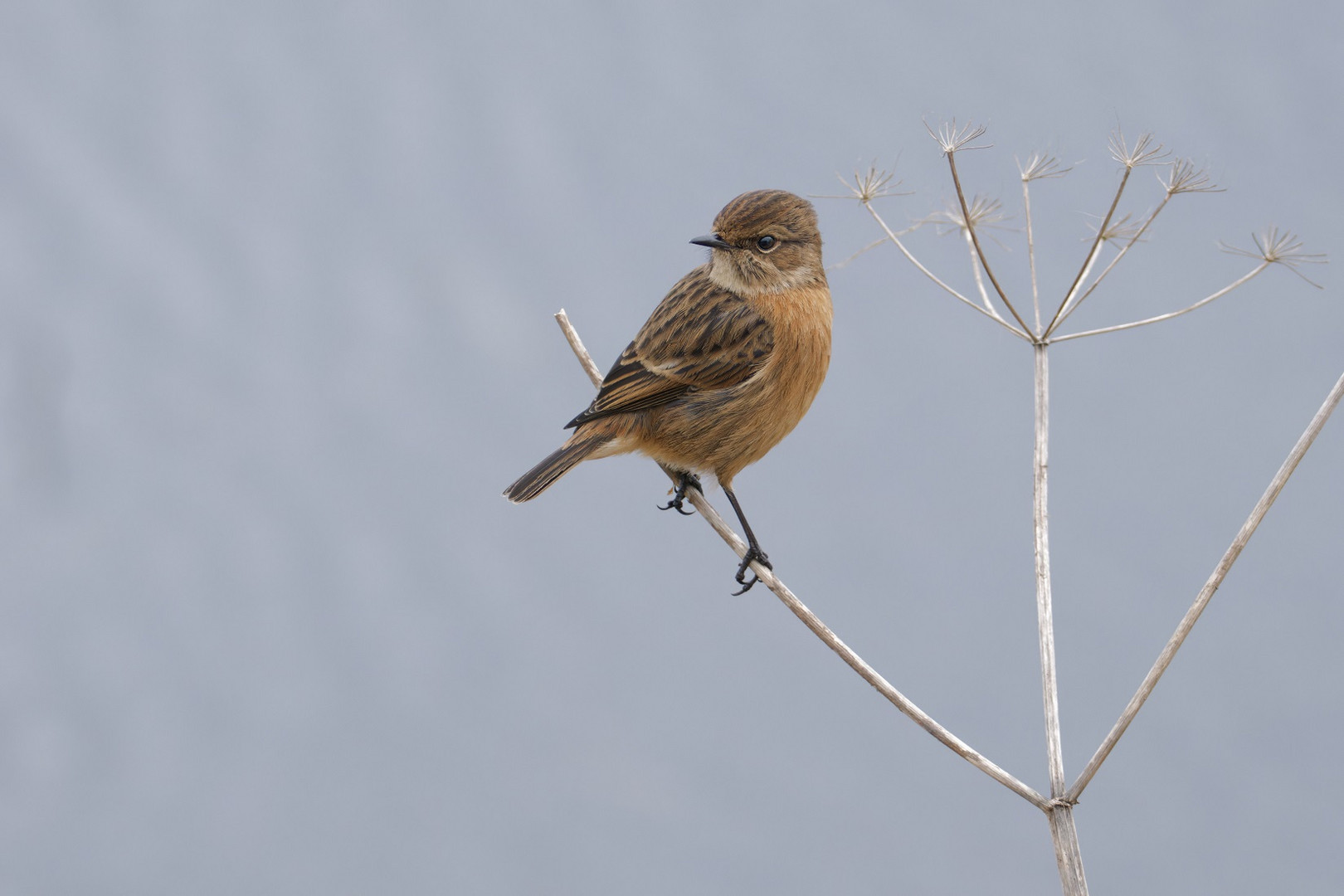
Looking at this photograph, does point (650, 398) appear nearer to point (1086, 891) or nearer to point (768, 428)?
point (768, 428)

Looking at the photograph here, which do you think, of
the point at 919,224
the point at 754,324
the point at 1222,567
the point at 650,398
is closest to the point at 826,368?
the point at 754,324

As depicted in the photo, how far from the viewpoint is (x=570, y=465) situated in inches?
119

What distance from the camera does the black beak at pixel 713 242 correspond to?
9.29 ft

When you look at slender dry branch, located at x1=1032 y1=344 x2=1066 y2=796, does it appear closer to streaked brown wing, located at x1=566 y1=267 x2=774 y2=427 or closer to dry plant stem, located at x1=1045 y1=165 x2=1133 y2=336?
dry plant stem, located at x1=1045 y1=165 x2=1133 y2=336

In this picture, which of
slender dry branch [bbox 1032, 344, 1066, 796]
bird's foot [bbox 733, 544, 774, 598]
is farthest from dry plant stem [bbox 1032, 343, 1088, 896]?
bird's foot [bbox 733, 544, 774, 598]

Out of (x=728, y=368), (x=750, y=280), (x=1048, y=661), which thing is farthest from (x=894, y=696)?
(x=750, y=280)

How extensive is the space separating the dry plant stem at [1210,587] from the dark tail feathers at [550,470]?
4.94 feet

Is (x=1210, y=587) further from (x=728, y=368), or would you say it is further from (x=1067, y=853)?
(x=728, y=368)

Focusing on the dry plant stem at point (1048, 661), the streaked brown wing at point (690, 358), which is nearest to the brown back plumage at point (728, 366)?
the streaked brown wing at point (690, 358)

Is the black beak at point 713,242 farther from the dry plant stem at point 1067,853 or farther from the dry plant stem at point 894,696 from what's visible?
the dry plant stem at point 1067,853

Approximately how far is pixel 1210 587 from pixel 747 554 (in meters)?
1.15

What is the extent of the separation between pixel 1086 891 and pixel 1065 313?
1.01 m

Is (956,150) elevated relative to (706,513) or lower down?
elevated

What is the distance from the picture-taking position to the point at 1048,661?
6.61ft
